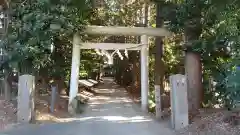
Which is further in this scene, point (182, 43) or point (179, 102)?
point (182, 43)

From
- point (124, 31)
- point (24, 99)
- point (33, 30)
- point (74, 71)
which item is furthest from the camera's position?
point (124, 31)

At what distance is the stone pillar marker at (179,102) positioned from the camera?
9.20 metres

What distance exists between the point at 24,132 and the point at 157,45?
8598mm

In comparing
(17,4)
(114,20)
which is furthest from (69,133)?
(114,20)

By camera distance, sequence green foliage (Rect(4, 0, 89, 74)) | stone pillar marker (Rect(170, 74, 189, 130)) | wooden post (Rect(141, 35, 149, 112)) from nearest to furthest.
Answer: stone pillar marker (Rect(170, 74, 189, 130)), green foliage (Rect(4, 0, 89, 74)), wooden post (Rect(141, 35, 149, 112))

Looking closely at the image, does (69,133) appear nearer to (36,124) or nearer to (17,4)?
(36,124)

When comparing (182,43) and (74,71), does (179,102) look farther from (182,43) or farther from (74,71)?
(74,71)

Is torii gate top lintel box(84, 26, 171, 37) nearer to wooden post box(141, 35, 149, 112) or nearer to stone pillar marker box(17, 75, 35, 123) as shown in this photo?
wooden post box(141, 35, 149, 112)

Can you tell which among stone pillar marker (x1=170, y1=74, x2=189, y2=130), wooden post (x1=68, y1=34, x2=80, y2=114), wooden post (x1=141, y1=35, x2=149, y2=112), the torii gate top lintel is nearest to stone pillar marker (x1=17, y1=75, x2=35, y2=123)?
wooden post (x1=68, y1=34, x2=80, y2=114)

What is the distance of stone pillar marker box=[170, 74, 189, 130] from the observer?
920 cm

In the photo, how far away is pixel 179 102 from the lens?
364 inches

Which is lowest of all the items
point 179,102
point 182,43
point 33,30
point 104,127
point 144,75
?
point 104,127

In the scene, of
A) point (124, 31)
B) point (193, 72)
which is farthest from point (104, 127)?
point (124, 31)

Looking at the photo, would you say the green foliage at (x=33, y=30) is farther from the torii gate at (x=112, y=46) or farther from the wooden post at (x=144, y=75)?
the wooden post at (x=144, y=75)
